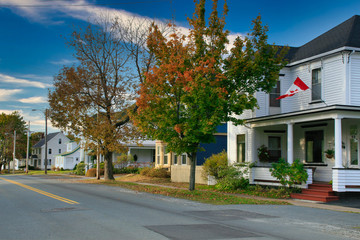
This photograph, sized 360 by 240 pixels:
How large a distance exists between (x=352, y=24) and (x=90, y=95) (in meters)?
19.6

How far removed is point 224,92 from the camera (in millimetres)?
18078

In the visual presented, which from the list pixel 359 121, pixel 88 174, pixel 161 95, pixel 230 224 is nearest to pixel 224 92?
pixel 161 95

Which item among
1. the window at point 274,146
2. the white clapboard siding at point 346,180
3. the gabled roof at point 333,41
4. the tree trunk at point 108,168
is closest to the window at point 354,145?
the white clapboard siding at point 346,180

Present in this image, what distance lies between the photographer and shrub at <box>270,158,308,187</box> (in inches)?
709

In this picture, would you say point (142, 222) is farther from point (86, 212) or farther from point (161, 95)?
point (161, 95)

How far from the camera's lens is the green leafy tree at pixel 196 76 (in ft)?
60.0

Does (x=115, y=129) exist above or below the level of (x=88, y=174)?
above

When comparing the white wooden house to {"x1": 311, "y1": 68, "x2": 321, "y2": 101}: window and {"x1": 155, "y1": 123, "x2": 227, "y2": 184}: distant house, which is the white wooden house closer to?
{"x1": 311, "y1": 68, "x2": 321, "y2": 101}: window

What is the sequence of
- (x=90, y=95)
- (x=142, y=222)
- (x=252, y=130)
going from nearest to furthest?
1. (x=142, y=222)
2. (x=252, y=130)
3. (x=90, y=95)

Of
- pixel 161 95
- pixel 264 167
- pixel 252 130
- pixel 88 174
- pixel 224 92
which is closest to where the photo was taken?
pixel 224 92

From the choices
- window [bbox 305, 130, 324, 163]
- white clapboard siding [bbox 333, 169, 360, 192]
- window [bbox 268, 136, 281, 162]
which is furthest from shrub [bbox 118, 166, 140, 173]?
white clapboard siding [bbox 333, 169, 360, 192]

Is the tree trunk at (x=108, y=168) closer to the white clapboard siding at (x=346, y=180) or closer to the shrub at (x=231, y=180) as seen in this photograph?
the shrub at (x=231, y=180)

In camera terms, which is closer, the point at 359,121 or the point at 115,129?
the point at 359,121

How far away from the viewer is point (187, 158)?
3375cm
